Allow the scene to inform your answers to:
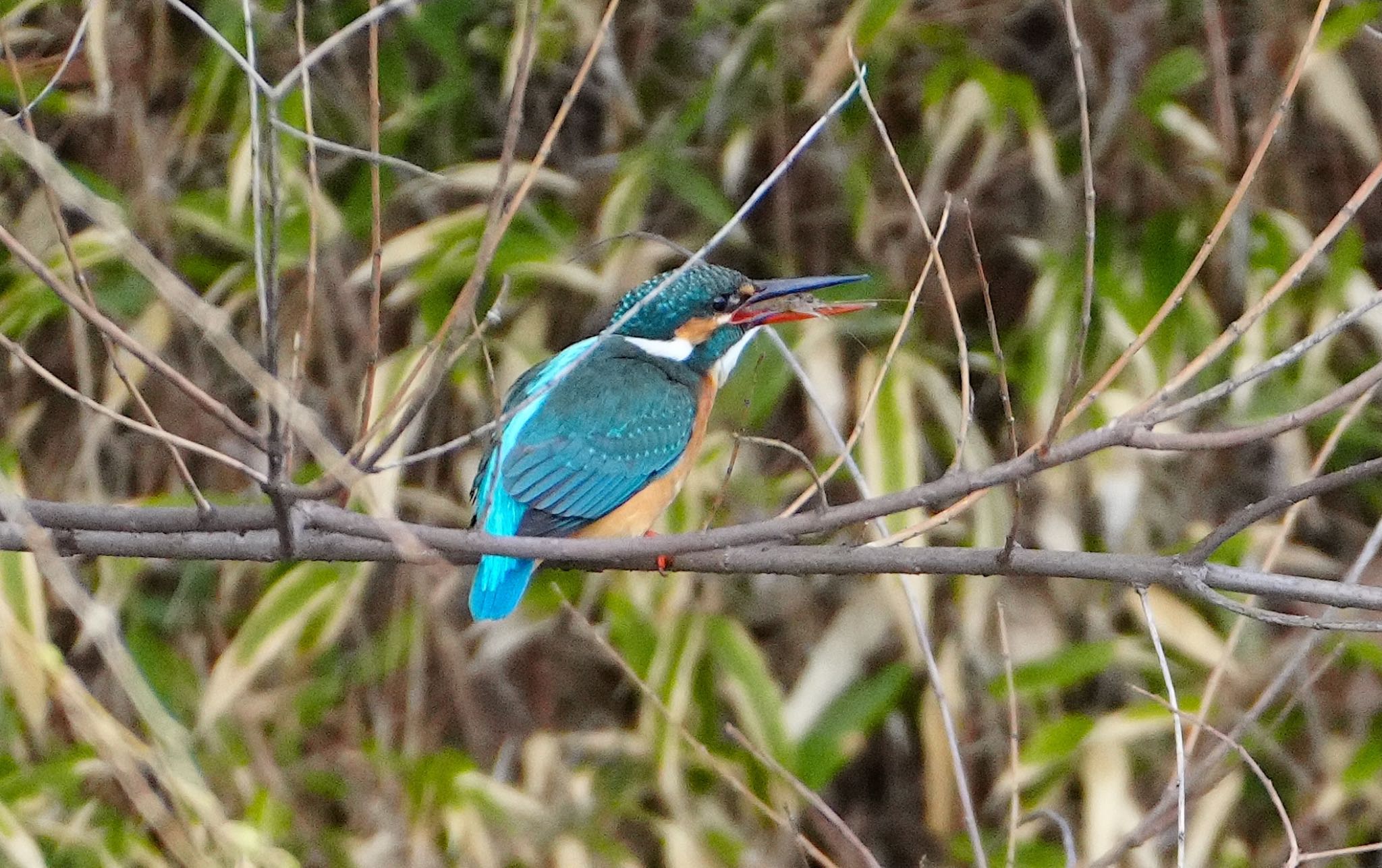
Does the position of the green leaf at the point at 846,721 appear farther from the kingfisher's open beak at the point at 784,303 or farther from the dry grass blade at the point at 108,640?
the dry grass blade at the point at 108,640

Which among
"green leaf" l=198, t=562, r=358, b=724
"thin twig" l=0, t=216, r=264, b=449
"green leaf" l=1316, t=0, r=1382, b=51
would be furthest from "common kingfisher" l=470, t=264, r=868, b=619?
"green leaf" l=1316, t=0, r=1382, b=51

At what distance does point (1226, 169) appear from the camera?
2922 millimetres

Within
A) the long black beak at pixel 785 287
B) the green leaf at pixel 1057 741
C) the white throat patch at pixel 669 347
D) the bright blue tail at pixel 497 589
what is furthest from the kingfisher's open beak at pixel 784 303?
the green leaf at pixel 1057 741

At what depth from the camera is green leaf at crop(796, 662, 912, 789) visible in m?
2.61

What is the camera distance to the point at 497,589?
219cm

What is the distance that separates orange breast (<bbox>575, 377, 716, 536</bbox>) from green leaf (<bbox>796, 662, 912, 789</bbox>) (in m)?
0.48

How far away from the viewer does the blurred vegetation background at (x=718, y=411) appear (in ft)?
8.76

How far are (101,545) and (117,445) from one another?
5.24ft

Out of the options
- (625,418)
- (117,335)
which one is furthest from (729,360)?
(117,335)

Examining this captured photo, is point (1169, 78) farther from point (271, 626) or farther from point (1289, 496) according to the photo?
point (271, 626)

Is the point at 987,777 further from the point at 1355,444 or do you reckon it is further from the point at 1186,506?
the point at 1355,444

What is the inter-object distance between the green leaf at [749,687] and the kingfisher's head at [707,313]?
0.47m

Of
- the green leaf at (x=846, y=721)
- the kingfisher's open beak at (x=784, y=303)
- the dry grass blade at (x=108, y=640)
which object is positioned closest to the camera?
the dry grass blade at (x=108, y=640)

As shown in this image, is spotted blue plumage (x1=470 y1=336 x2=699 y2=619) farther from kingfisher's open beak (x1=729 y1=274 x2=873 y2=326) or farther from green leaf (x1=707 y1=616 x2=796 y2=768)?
green leaf (x1=707 y1=616 x2=796 y2=768)
